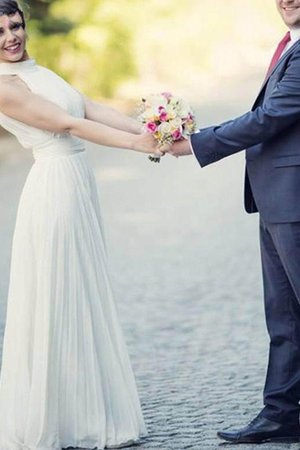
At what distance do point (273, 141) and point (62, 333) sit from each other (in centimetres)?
126

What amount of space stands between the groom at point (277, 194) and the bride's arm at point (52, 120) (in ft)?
0.69

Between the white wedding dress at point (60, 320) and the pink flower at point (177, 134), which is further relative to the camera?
the white wedding dress at point (60, 320)

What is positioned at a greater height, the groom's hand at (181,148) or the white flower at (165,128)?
the white flower at (165,128)

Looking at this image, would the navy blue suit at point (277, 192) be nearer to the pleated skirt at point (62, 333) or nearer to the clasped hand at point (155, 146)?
the clasped hand at point (155, 146)

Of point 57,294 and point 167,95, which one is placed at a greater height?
point 167,95

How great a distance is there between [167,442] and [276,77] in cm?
166

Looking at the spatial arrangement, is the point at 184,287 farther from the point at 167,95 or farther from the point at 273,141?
the point at 273,141

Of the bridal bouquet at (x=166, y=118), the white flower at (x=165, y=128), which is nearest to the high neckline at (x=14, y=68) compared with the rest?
the bridal bouquet at (x=166, y=118)

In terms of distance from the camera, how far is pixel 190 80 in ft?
106

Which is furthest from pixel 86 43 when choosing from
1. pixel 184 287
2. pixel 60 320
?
pixel 60 320

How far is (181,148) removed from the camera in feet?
20.0

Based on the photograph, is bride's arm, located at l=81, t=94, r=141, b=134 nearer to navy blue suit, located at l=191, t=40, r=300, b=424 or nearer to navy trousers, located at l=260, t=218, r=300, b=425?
navy blue suit, located at l=191, t=40, r=300, b=424

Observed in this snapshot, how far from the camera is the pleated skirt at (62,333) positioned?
6207 millimetres

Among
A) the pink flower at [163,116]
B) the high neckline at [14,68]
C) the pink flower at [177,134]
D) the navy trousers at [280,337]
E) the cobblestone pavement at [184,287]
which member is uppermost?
the high neckline at [14,68]
